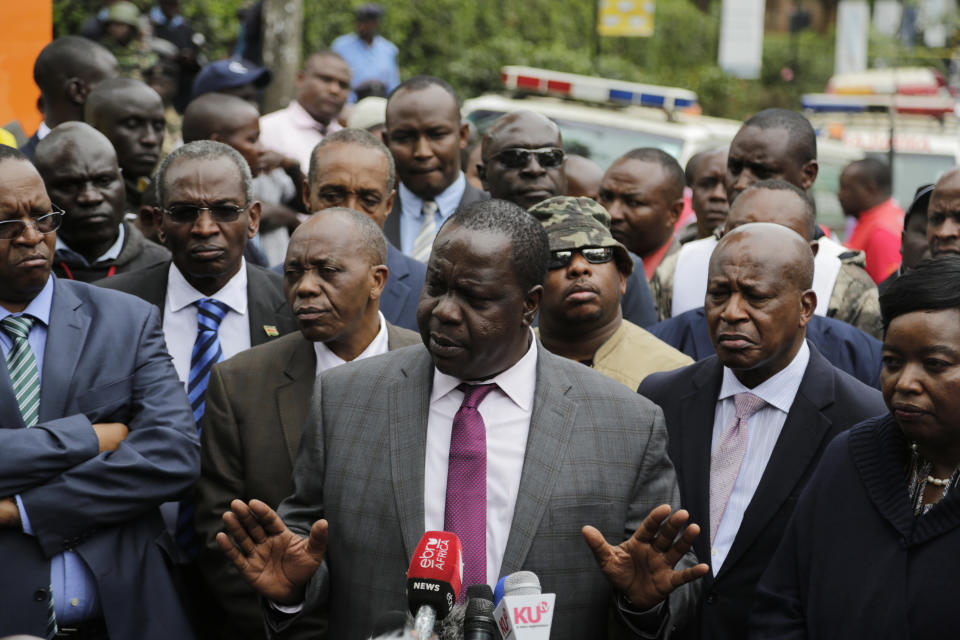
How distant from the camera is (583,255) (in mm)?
5688

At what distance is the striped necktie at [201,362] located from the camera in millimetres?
5301

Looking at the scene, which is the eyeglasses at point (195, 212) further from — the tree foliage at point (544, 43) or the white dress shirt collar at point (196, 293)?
the tree foliage at point (544, 43)

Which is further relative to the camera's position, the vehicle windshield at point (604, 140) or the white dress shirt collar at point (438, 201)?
the vehicle windshield at point (604, 140)

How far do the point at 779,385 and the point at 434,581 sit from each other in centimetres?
193

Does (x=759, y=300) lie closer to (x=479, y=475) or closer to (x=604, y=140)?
(x=479, y=475)

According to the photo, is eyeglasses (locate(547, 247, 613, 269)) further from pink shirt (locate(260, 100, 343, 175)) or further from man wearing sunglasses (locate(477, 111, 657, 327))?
pink shirt (locate(260, 100, 343, 175))

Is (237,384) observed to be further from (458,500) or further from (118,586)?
(458,500)

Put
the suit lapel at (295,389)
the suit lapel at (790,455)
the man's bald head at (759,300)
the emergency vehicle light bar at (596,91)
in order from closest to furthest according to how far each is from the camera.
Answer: the suit lapel at (790,455) < the man's bald head at (759,300) < the suit lapel at (295,389) < the emergency vehicle light bar at (596,91)

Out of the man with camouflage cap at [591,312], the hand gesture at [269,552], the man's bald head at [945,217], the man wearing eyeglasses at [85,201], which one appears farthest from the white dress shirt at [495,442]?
the man's bald head at [945,217]

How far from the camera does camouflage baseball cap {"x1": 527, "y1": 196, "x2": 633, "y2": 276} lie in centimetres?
A: 571

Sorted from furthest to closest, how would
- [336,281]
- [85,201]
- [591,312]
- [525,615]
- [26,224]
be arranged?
[85,201]
[591,312]
[336,281]
[26,224]
[525,615]

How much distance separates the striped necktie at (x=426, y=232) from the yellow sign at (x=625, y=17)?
12.9 metres

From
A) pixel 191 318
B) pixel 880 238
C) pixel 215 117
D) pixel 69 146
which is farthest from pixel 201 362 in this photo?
pixel 880 238

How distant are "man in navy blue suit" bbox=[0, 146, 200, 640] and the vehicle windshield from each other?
272 inches
